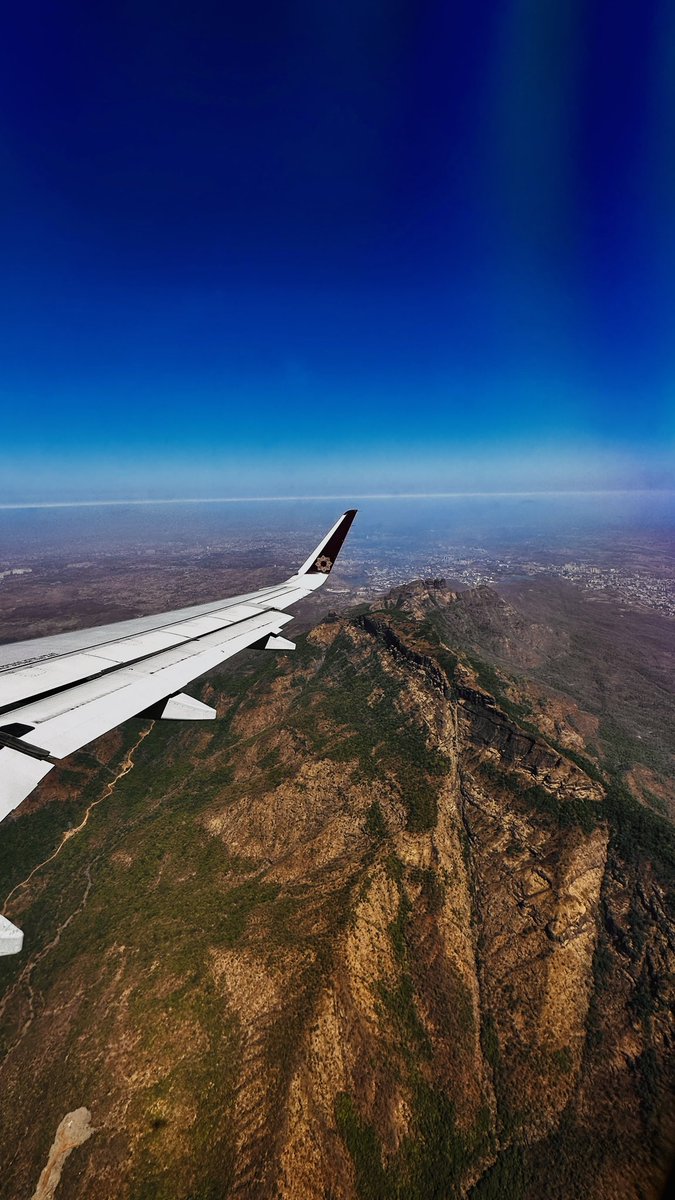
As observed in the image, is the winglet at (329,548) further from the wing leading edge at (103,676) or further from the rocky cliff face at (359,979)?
the rocky cliff face at (359,979)

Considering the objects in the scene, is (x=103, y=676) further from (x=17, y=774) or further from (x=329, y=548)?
(x=329, y=548)

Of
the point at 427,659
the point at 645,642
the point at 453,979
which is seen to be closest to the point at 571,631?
A: the point at 645,642

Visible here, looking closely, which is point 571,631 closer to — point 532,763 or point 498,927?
point 532,763

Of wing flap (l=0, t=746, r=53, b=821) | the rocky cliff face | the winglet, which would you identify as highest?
the winglet

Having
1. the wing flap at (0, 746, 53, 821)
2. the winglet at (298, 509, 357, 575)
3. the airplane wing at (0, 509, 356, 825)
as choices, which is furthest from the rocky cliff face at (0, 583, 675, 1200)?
the wing flap at (0, 746, 53, 821)

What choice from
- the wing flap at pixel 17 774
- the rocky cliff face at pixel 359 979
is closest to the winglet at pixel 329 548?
the wing flap at pixel 17 774

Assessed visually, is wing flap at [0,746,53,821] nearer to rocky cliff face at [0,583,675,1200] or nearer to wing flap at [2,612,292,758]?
wing flap at [2,612,292,758]
